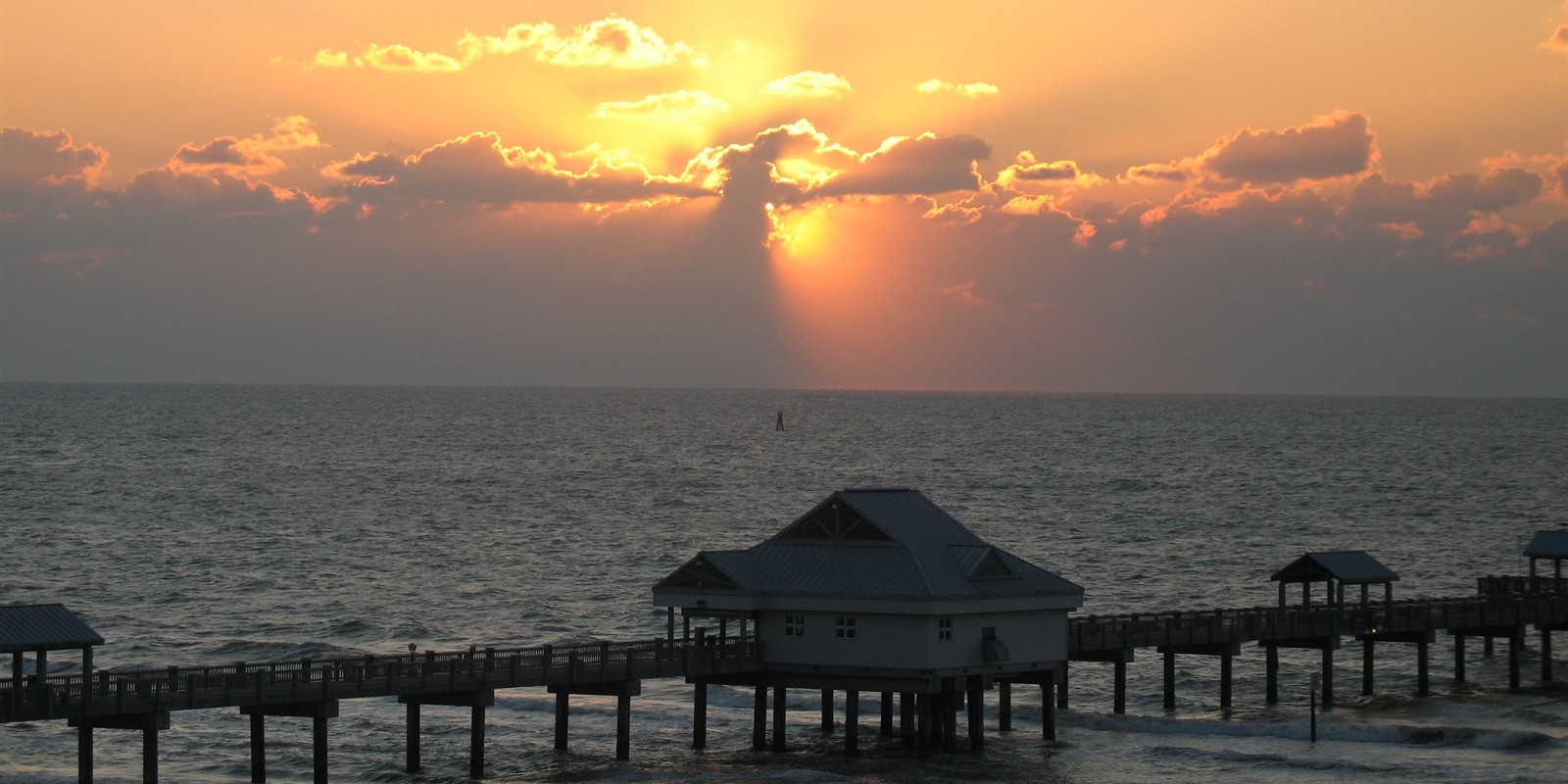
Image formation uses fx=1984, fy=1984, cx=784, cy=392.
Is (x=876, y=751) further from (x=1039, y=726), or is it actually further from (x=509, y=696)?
(x=509, y=696)

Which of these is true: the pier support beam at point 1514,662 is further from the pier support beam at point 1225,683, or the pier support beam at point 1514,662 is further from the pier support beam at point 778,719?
the pier support beam at point 778,719

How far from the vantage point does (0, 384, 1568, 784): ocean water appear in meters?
53.6

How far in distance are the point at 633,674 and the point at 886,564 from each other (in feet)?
23.1

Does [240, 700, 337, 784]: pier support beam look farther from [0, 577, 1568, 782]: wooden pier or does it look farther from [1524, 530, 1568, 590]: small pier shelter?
[1524, 530, 1568, 590]: small pier shelter

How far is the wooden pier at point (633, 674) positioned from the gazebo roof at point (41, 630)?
805mm

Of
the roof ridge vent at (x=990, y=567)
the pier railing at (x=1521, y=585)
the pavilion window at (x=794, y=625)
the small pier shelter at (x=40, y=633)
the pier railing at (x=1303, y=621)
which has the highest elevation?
the roof ridge vent at (x=990, y=567)

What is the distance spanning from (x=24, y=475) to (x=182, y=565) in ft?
245

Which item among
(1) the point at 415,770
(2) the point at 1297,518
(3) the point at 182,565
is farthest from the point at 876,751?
(2) the point at 1297,518

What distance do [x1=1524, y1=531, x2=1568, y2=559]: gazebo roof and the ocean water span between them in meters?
4.63

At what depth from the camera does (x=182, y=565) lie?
10394cm

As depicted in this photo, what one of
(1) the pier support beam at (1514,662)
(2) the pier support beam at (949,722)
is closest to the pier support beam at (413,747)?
(2) the pier support beam at (949,722)

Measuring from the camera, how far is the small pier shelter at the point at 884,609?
49.9 m

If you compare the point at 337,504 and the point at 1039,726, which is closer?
the point at 1039,726

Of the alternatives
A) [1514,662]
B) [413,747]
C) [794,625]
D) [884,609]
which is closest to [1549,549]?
[1514,662]
